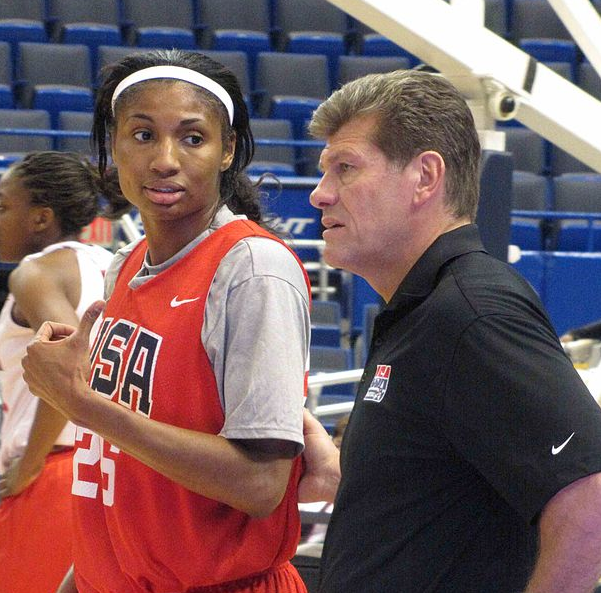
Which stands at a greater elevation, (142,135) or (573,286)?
(142,135)

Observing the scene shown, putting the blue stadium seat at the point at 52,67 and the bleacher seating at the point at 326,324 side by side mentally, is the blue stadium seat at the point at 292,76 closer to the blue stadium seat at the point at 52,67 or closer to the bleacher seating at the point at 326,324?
the blue stadium seat at the point at 52,67

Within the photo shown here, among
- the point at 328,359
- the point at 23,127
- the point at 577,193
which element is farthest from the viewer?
the point at 577,193

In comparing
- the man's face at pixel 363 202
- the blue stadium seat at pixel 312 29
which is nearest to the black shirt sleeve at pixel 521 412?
the man's face at pixel 363 202

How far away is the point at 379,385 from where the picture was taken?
151 cm

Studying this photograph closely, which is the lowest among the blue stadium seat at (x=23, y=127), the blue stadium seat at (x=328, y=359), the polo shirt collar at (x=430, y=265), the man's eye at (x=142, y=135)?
the blue stadium seat at (x=328, y=359)

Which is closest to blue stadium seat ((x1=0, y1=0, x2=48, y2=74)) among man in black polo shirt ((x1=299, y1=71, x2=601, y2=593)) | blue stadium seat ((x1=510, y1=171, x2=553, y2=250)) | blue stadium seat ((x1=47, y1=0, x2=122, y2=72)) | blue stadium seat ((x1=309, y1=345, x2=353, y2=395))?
blue stadium seat ((x1=47, y1=0, x2=122, y2=72))

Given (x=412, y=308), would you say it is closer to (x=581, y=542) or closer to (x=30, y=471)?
(x=581, y=542)

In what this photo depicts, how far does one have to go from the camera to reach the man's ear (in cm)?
158

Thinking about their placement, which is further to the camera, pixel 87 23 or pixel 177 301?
pixel 87 23

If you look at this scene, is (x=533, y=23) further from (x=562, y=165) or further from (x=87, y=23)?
(x=87, y=23)

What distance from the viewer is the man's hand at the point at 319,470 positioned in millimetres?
1877

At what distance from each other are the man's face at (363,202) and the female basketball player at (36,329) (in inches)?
35.1

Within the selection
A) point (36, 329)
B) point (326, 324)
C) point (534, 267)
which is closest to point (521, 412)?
point (36, 329)

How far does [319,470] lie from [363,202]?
51 cm
